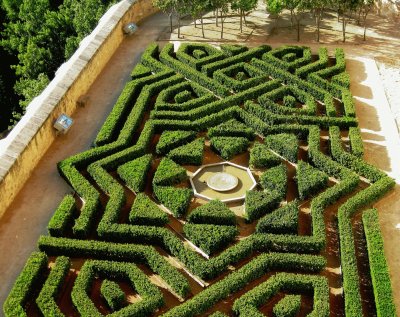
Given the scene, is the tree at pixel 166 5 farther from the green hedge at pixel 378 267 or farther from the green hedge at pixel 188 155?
the green hedge at pixel 378 267

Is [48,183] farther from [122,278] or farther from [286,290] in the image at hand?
[286,290]

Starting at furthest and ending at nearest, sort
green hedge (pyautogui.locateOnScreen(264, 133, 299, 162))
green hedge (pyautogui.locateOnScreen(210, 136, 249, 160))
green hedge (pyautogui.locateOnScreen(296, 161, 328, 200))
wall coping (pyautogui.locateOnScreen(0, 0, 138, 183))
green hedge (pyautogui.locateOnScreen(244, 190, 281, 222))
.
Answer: green hedge (pyautogui.locateOnScreen(210, 136, 249, 160)) < green hedge (pyautogui.locateOnScreen(264, 133, 299, 162)) < wall coping (pyautogui.locateOnScreen(0, 0, 138, 183)) < green hedge (pyautogui.locateOnScreen(296, 161, 328, 200)) < green hedge (pyautogui.locateOnScreen(244, 190, 281, 222))

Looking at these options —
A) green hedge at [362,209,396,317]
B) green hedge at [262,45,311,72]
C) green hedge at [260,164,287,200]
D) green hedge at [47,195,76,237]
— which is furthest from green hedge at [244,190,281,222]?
green hedge at [262,45,311,72]

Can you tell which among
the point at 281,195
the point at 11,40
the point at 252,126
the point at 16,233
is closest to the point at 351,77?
the point at 252,126

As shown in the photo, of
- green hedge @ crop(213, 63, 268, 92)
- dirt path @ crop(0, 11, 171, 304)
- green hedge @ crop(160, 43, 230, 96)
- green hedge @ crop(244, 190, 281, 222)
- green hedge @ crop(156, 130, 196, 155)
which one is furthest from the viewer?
green hedge @ crop(213, 63, 268, 92)

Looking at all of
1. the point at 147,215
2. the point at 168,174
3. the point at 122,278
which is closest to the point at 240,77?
the point at 168,174

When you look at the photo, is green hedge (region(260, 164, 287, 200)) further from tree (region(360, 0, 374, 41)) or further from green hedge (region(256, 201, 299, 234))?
tree (region(360, 0, 374, 41))

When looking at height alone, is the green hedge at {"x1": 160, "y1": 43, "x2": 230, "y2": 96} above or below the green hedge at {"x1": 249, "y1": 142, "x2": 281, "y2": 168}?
above
